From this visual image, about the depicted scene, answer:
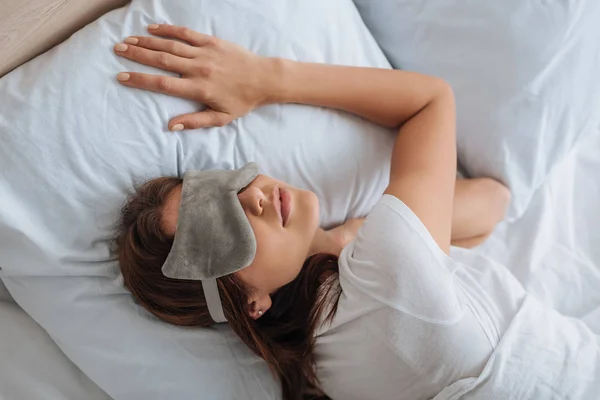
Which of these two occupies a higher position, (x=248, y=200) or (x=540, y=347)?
(x=248, y=200)

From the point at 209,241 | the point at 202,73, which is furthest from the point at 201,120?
the point at 209,241

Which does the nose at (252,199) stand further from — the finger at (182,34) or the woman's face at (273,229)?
the finger at (182,34)

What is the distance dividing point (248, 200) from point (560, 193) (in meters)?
0.76

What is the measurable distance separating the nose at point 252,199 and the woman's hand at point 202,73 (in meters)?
0.15

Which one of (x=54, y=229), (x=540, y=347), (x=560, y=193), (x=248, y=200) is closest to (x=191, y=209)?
(x=248, y=200)

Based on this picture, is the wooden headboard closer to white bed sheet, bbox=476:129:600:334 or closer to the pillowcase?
the pillowcase

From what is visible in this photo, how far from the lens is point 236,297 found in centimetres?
89

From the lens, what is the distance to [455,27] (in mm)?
1083

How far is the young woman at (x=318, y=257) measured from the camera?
830 mm

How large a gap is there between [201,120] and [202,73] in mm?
81

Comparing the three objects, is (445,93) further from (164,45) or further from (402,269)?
(164,45)

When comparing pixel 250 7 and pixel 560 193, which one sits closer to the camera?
pixel 250 7

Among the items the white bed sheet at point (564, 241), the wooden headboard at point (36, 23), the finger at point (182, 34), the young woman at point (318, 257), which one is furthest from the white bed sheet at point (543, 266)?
the finger at point (182, 34)

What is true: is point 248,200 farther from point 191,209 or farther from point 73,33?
point 73,33
